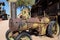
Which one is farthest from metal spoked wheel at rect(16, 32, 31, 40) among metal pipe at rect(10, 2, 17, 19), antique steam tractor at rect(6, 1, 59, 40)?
metal pipe at rect(10, 2, 17, 19)

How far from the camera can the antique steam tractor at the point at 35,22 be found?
154cm

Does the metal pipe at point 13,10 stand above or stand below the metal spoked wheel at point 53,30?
above

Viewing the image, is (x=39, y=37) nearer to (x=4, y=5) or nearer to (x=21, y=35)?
(x=21, y=35)

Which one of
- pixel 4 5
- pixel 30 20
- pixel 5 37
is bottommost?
pixel 5 37

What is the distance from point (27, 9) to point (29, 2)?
0.06 metres

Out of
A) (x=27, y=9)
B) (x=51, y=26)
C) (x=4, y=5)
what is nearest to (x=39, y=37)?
(x=51, y=26)

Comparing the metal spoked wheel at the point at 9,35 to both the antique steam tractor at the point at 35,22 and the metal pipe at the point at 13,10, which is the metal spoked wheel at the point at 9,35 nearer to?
the antique steam tractor at the point at 35,22

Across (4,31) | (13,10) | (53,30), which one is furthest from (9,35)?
(53,30)

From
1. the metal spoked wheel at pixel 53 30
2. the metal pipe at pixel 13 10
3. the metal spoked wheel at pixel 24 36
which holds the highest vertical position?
the metal pipe at pixel 13 10

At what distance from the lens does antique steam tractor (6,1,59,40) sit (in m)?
1.54

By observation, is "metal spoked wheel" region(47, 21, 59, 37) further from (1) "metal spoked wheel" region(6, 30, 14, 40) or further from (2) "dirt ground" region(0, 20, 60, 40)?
(1) "metal spoked wheel" region(6, 30, 14, 40)

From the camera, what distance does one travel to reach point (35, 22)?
157 cm

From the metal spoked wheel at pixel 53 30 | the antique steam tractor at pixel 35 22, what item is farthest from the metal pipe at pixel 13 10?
the metal spoked wheel at pixel 53 30

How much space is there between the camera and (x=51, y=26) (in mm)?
1581
